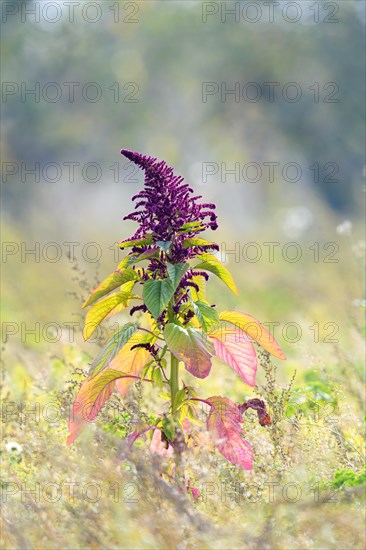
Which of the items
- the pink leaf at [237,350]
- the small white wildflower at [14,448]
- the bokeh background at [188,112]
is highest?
the bokeh background at [188,112]

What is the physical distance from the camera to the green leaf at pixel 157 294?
6.48ft

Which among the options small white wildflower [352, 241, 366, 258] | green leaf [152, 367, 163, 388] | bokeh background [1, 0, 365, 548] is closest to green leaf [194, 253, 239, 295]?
green leaf [152, 367, 163, 388]

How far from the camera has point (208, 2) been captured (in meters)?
15.9

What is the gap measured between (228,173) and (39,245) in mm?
4882

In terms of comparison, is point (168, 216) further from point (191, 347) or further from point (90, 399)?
point (90, 399)

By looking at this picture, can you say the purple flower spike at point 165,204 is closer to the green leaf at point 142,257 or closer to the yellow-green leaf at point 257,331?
the green leaf at point 142,257

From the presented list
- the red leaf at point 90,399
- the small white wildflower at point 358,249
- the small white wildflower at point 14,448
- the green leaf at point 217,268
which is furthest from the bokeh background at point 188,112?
the red leaf at point 90,399

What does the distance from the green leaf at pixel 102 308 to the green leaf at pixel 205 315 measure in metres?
0.19

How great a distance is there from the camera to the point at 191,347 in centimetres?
198

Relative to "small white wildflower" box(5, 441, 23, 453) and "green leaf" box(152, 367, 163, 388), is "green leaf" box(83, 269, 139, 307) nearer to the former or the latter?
"green leaf" box(152, 367, 163, 388)

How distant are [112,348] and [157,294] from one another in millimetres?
192

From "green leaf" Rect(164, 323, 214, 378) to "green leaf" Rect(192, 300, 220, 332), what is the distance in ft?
0.11

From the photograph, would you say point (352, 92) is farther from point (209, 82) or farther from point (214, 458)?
point (214, 458)

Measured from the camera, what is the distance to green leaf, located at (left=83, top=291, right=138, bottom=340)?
85.5 inches
